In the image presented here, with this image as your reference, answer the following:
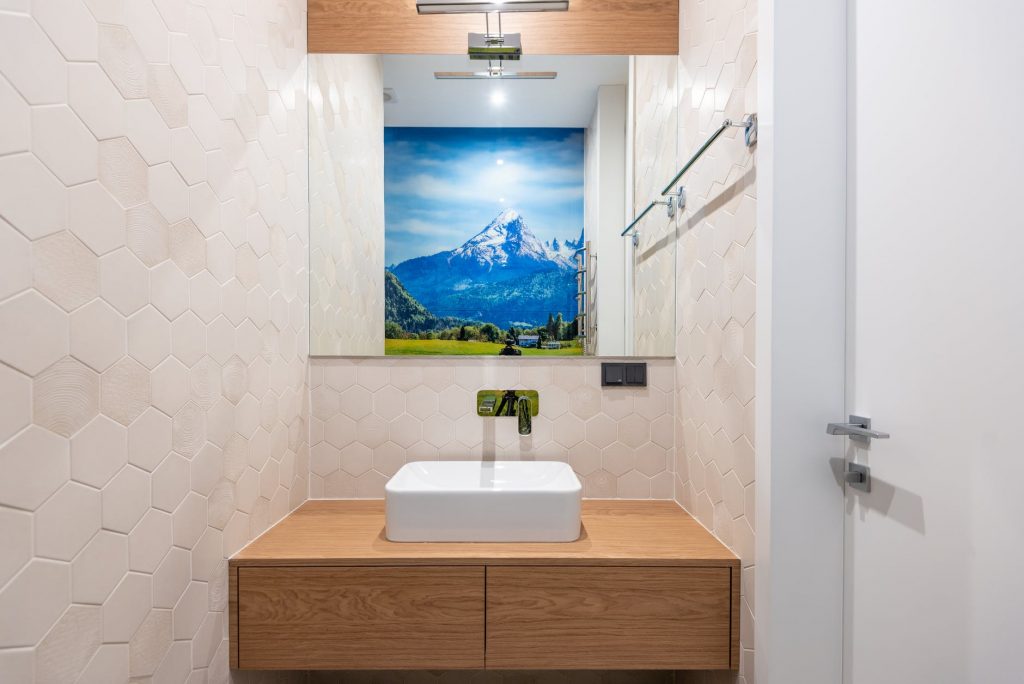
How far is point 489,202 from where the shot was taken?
5.46 feet

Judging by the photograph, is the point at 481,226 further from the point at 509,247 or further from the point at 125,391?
the point at 125,391

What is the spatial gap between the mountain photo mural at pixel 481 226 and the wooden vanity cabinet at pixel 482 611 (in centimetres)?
75

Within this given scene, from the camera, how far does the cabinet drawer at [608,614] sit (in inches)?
44.4

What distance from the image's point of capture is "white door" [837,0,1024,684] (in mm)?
728

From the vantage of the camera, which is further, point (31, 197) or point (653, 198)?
point (653, 198)

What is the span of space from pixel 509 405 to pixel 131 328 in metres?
0.98

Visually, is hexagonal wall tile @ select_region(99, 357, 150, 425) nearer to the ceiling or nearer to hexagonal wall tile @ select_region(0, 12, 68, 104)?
hexagonal wall tile @ select_region(0, 12, 68, 104)

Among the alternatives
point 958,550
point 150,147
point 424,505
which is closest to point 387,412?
point 424,505

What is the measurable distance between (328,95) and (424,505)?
129cm

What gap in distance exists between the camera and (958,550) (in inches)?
31.4

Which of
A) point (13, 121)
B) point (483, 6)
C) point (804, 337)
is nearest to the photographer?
point (13, 121)

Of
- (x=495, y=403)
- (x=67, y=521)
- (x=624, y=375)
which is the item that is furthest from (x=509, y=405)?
(x=67, y=521)

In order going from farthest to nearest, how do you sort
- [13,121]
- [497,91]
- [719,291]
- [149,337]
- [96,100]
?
[497,91] → [719,291] → [149,337] → [96,100] → [13,121]

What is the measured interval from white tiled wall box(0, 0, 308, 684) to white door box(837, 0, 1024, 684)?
50.0 inches
